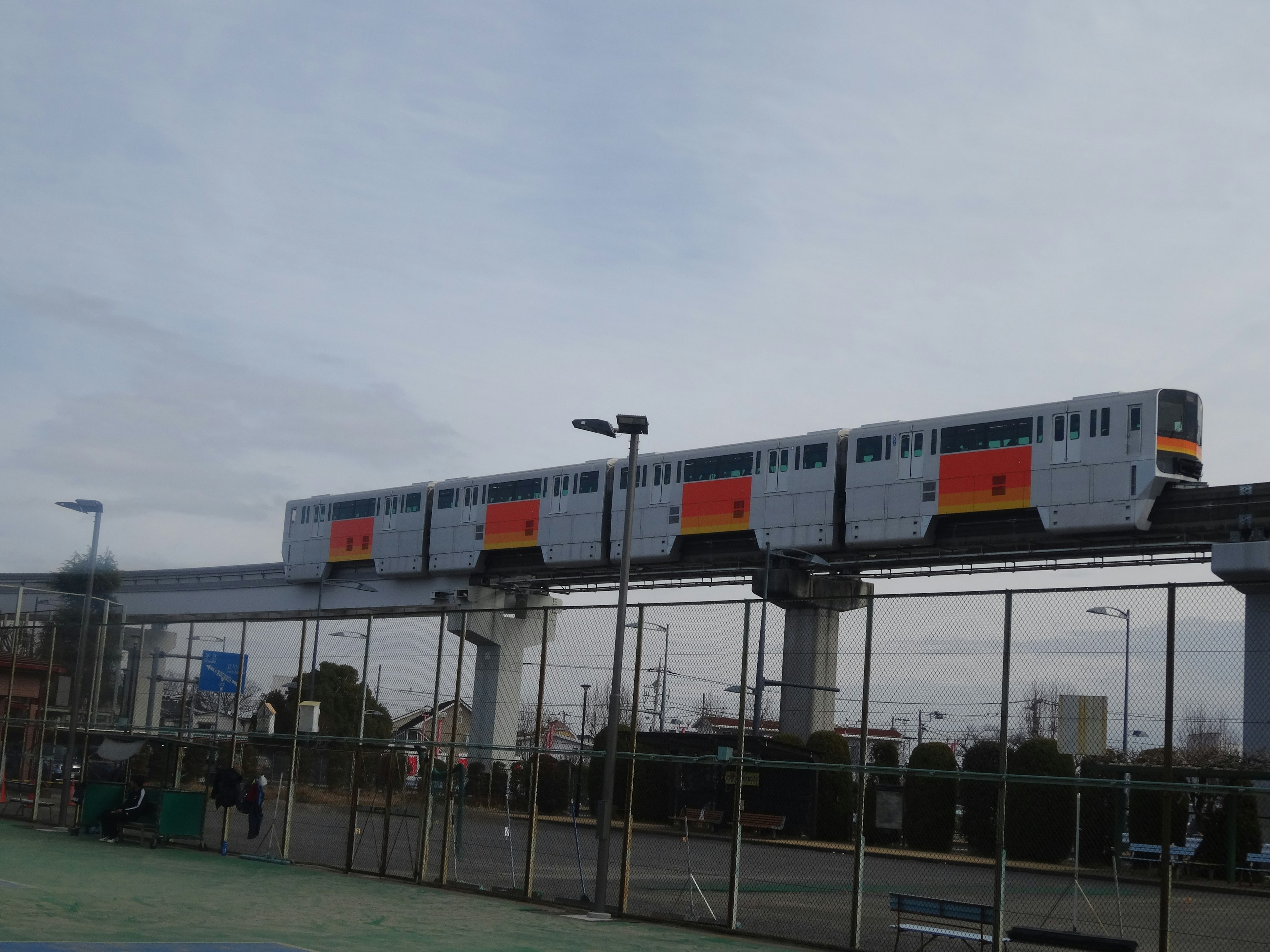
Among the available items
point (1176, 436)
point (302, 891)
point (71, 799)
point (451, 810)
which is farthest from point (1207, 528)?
point (71, 799)

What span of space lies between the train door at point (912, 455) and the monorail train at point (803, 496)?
0.04m

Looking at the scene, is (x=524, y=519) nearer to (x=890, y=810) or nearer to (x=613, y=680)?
(x=613, y=680)

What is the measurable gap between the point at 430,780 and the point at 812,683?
25.7ft

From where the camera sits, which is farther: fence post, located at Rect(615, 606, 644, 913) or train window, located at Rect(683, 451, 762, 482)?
train window, located at Rect(683, 451, 762, 482)

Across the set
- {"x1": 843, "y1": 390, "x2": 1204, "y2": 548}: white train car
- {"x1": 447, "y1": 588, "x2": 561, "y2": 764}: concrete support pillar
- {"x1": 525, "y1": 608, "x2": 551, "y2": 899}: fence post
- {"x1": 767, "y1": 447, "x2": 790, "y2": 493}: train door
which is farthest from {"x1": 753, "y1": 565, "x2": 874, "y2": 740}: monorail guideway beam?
{"x1": 767, "y1": 447, "x2": 790, "y2": 493}: train door

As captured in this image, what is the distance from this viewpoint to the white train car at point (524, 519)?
164 ft

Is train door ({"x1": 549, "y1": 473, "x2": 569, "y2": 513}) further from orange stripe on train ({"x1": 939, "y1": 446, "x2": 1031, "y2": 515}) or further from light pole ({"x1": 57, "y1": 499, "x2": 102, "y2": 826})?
light pole ({"x1": 57, "y1": 499, "x2": 102, "y2": 826})

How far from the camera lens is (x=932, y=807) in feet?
59.1

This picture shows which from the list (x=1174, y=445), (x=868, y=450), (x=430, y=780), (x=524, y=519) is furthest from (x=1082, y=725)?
(x=524, y=519)

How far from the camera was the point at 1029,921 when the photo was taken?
1805cm

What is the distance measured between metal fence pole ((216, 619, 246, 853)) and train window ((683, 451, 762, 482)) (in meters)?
21.6

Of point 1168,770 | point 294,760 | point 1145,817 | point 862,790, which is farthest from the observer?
point 294,760

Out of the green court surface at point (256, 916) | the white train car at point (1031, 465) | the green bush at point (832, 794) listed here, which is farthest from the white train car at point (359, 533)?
the green bush at point (832, 794)

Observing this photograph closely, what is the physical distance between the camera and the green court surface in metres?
13.9
